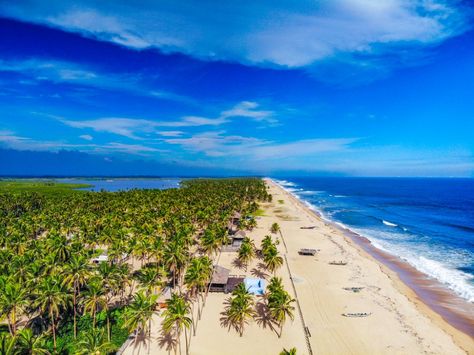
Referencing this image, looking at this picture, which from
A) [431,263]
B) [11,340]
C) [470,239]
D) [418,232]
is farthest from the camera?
[418,232]

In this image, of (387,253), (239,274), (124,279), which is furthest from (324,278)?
(124,279)

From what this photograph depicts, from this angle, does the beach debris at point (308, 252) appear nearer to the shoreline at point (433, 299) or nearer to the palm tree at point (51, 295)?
the shoreline at point (433, 299)

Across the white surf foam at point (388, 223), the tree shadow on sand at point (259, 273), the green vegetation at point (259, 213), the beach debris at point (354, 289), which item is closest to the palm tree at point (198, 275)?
the tree shadow on sand at point (259, 273)

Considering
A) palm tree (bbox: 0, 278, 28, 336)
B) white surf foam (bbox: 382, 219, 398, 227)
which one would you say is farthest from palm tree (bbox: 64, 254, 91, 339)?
white surf foam (bbox: 382, 219, 398, 227)

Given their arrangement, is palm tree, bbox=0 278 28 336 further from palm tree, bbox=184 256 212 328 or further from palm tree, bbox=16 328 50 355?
palm tree, bbox=184 256 212 328

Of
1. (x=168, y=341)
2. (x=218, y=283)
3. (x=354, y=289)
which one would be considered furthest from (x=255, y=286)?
(x=354, y=289)

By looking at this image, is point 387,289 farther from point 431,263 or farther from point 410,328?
point 431,263
